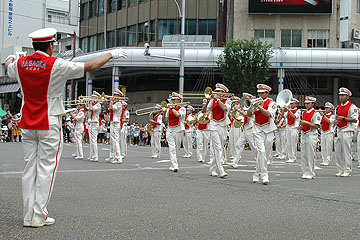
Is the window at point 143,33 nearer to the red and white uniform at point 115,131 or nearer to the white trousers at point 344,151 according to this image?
the red and white uniform at point 115,131

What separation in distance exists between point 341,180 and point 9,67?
8.96 m

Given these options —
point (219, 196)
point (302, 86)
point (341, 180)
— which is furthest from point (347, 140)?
point (302, 86)

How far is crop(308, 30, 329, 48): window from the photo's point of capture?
142 ft

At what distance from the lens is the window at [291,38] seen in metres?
43.6

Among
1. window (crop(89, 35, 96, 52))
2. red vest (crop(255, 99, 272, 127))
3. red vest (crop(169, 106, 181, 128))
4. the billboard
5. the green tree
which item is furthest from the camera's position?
window (crop(89, 35, 96, 52))

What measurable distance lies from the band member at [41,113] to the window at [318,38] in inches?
1563

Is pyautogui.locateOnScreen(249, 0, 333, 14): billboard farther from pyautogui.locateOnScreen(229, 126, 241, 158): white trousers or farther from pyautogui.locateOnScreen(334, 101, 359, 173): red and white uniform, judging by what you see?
pyautogui.locateOnScreen(334, 101, 359, 173): red and white uniform

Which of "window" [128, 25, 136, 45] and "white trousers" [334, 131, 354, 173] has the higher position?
"window" [128, 25, 136, 45]

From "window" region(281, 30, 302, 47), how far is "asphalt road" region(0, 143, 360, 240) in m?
33.1

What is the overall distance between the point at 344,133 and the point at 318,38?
31.9 m

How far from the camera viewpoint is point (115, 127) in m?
16.2

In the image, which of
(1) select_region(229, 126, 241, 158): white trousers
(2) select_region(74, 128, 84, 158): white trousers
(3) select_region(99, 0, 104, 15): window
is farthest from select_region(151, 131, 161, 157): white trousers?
(3) select_region(99, 0, 104, 15): window

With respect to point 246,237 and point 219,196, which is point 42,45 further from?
point 219,196

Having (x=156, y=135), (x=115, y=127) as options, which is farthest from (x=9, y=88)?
(x=115, y=127)
